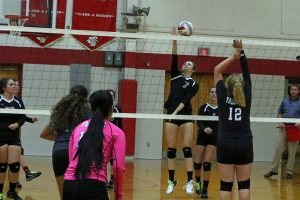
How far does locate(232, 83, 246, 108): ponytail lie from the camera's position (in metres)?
5.72

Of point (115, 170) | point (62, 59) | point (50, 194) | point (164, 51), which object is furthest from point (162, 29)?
point (115, 170)

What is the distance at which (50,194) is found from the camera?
886cm

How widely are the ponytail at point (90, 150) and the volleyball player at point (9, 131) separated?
3.84m

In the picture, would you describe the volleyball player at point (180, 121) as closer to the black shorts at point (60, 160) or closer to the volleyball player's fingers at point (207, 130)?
the volleyball player's fingers at point (207, 130)

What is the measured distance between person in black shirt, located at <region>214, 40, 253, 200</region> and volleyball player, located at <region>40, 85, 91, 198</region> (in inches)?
58.9

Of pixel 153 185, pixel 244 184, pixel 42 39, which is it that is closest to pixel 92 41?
pixel 42 39

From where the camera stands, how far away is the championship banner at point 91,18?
15648mm

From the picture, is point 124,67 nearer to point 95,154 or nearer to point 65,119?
point 65,119

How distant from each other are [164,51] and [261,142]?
4.08 metres

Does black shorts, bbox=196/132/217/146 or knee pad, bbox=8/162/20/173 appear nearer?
knee pad, bbox=8/162/20/173

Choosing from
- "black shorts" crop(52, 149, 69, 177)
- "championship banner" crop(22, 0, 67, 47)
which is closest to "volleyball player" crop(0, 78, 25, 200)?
"black shorts" crop(52, 149, 69, 177)

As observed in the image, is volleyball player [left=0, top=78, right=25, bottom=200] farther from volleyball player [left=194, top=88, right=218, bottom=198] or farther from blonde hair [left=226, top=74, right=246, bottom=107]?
blonde hair [left=226, top=74, right=246, bottom=107]

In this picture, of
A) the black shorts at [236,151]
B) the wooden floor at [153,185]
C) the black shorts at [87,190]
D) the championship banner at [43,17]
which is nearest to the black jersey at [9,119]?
the wooden floor at [153,185]

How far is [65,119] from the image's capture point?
5.37 meters
